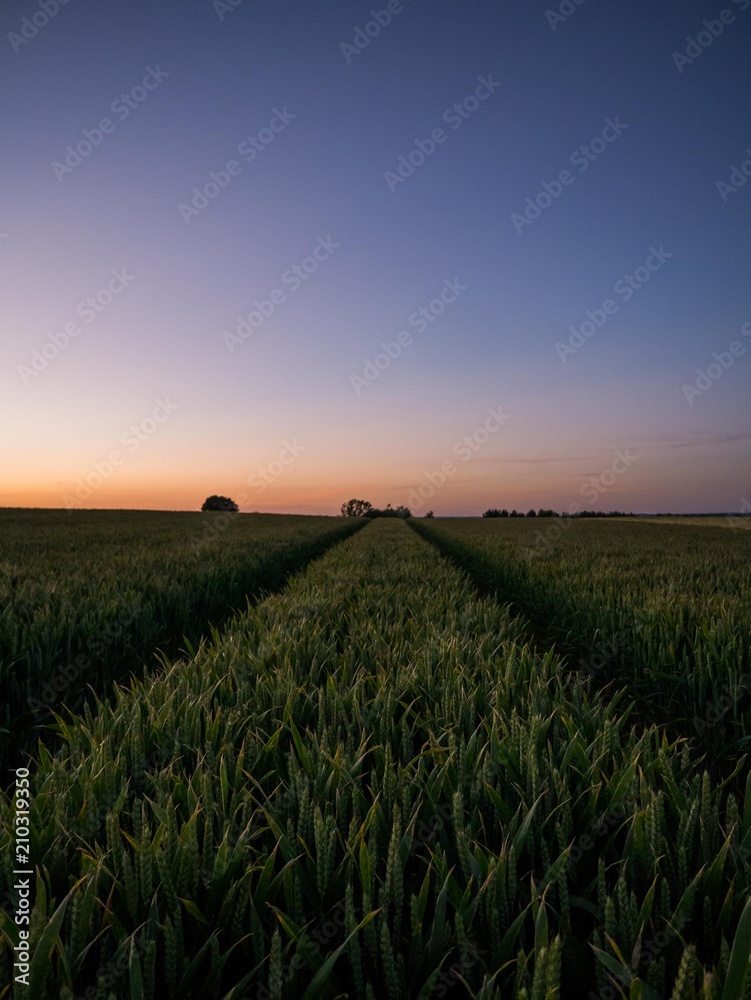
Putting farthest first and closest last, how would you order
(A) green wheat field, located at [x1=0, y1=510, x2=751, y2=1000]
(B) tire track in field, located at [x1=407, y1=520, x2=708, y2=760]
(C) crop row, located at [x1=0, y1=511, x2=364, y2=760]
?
(B) tire track in field, located at [x1=407, y1=520, x2=708, y2=760], (C) crop row, located at [x1=0, y1=511, x2=364, y2=760], (A) green wheat field, located at [x1=0, y1=510, x2=751, y2=1000]

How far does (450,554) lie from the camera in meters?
20.9

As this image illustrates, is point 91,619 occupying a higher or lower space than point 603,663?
higher

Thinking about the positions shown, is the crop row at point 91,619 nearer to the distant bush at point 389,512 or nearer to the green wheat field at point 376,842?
the green wheat field at point 376,842

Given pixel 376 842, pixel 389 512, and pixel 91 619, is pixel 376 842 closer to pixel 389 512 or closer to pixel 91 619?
pixel 91 619

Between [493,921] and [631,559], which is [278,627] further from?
[631,559]

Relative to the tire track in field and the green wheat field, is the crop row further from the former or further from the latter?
the tire track in field

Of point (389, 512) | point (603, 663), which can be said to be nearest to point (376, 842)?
point (603, 663)

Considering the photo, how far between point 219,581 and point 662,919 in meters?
7.88

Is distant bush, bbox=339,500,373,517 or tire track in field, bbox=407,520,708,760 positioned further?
distant bush, bbox=339,500,373,517

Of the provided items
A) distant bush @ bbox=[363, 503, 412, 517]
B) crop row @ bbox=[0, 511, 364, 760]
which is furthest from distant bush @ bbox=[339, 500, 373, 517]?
crop row @ bbox=[0, 511, 364, 760]

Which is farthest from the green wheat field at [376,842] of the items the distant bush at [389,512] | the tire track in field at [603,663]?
the distant bush at [389,512]

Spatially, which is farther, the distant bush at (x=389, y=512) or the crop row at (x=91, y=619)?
the distant bush at (x=389, y=512)

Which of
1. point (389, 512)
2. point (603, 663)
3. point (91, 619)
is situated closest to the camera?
point (91, 619)

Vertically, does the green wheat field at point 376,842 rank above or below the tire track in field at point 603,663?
above
